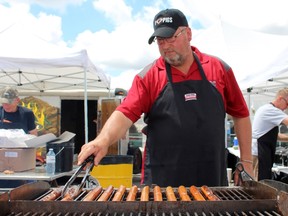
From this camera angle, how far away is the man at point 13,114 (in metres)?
5.25

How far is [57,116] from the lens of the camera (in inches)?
472

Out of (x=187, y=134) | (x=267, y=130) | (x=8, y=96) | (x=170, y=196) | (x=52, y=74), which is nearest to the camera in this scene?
(x=170, y=196)

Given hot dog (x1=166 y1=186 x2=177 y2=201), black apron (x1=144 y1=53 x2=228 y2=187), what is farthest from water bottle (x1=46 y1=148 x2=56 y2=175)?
hot dog (x1=166 y1=186 x2=177 y2=201)

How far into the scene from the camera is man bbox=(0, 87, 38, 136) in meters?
5.25

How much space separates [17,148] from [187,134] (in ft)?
10.0

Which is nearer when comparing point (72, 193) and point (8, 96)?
point (72, 193)

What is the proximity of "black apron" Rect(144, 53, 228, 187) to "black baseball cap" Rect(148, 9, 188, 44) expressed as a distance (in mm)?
250

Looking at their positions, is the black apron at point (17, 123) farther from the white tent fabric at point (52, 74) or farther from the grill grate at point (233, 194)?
the grill grate at point (233, 194)

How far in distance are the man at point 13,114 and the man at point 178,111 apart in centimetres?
350

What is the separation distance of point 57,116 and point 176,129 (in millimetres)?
10297

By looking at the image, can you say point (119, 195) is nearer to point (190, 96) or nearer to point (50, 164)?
point (190, 96)

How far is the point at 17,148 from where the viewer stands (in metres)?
4.59

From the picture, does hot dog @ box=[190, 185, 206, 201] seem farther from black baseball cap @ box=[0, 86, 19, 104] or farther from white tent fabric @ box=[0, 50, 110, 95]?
white tent fabric @ box=[0, 50, 110, 95]

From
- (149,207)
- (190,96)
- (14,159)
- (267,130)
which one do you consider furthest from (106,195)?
(267,130)
